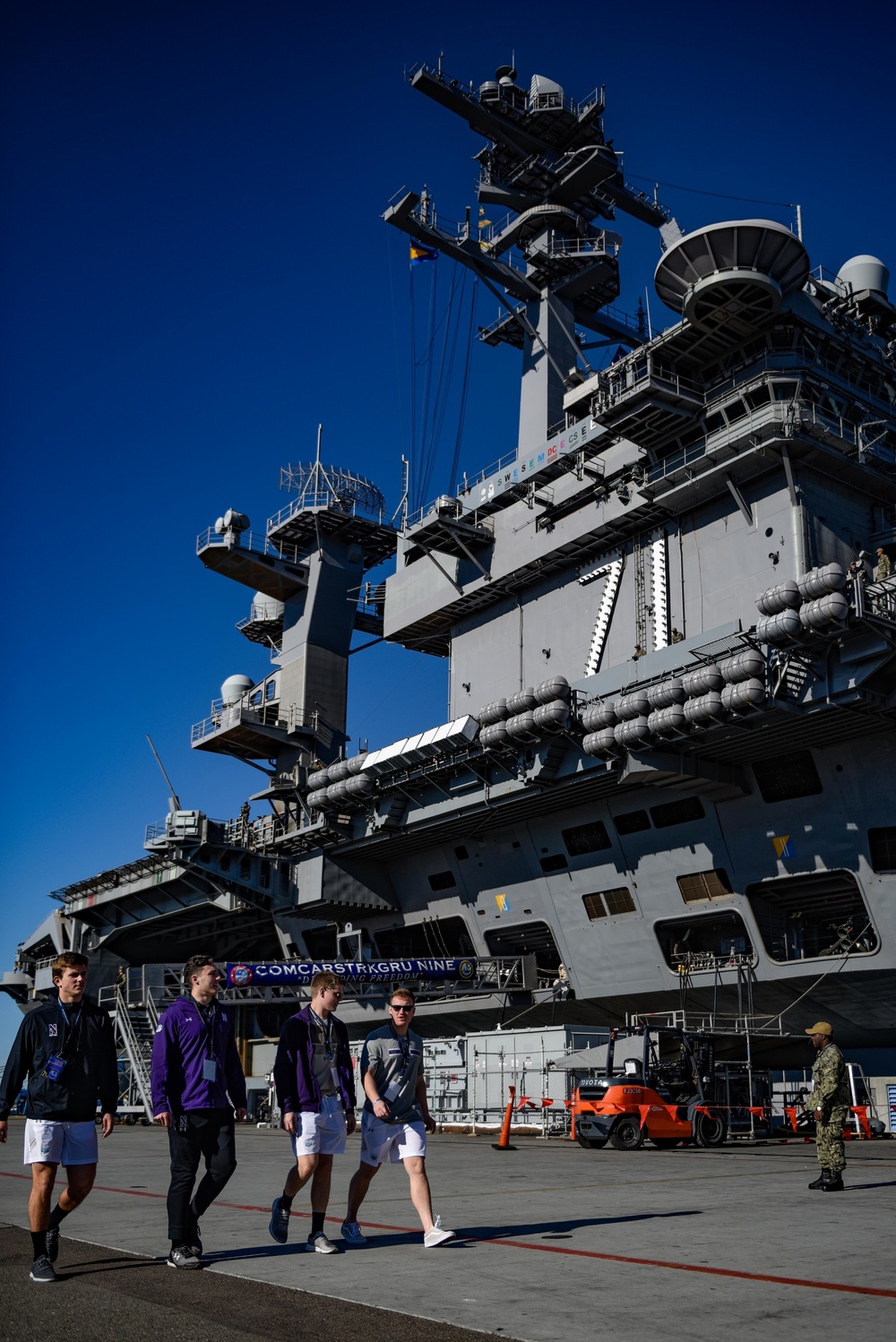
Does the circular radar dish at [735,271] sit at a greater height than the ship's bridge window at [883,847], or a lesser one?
greater

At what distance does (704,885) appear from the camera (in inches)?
1084

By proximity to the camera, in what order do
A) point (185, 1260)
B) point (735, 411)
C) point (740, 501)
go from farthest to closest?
point (735, 411)
point (740, 501)
point (185, 1260)

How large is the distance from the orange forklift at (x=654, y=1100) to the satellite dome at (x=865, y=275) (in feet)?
68.4

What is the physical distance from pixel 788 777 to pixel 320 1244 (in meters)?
20.2

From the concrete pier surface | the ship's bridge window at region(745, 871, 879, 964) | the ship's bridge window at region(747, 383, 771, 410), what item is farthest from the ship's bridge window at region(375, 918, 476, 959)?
the concrete pier surface

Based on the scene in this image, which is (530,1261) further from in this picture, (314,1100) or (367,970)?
(367,970)

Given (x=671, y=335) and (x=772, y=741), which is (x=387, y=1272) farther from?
(x=671, y=335)

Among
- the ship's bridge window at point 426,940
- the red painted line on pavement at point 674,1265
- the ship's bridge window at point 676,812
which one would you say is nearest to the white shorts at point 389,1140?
the red painted line on pavement at point 674,1265

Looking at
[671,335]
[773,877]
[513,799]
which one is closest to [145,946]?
[513,799]

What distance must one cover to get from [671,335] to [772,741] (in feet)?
33.1

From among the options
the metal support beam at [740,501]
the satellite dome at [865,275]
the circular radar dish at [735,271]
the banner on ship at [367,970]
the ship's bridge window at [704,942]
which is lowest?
the banner on ship at [367,970]

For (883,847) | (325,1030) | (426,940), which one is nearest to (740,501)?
(883,847)

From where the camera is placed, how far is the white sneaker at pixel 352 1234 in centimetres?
780

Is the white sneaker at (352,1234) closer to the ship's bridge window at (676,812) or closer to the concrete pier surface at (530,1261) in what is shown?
the concrete pier surface at (530,1261)
